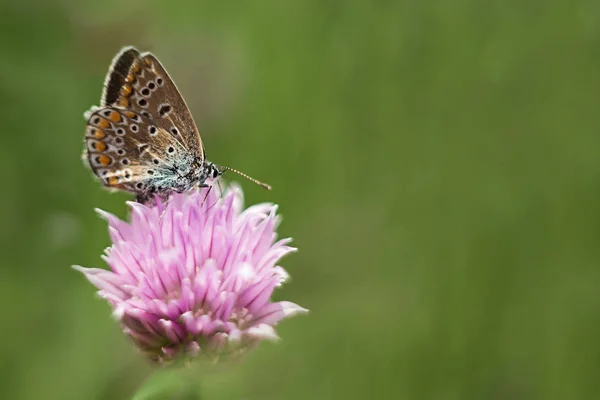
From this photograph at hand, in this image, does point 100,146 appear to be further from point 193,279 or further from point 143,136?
point 193,279

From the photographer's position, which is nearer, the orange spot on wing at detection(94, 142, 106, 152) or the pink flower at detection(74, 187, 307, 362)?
the pink flower at detection(74, 187, 307, 362)

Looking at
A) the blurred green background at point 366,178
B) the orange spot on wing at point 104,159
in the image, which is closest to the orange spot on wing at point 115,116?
the orange spot on wing at point 104,159

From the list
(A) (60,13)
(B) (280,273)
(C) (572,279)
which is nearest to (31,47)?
(A) (60,13)

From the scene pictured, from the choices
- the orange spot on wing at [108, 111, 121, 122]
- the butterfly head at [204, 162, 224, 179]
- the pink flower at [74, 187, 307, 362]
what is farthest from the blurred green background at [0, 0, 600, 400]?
the orange spot on wing at [108, 111, 121, 122]

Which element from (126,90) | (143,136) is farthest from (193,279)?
(126,90)

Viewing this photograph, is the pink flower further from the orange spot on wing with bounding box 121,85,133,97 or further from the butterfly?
the orange spot on wing with bounding box 121,85,133,97

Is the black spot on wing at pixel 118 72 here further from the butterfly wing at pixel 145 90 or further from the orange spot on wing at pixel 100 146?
the orange spot on wing at pixel 100 146

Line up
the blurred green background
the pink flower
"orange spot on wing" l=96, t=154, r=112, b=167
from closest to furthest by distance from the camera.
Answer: the pink flower, "orange spot on wing" l=96, t=154, r=112, b=167, the blurred green background

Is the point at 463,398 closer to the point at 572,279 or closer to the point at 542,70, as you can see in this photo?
the point at 572,279
